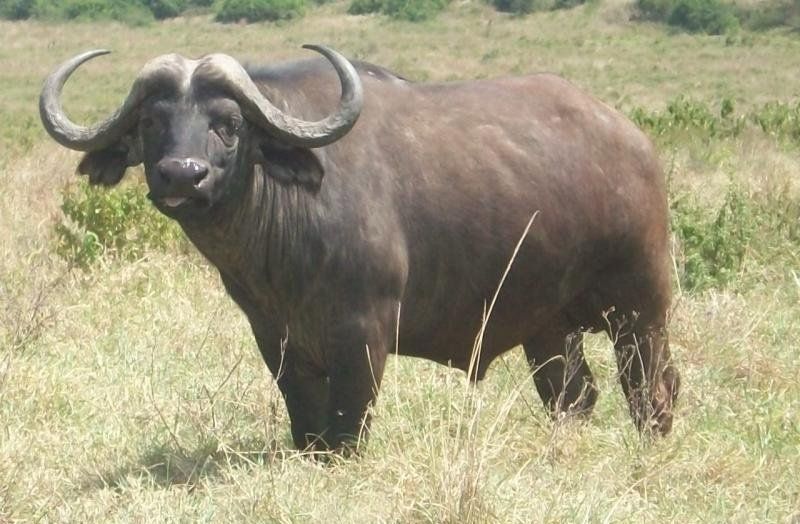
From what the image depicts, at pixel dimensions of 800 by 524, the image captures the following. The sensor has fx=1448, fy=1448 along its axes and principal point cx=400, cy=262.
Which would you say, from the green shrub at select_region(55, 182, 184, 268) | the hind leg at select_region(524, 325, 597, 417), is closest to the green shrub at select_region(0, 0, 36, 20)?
the green shrub at select_region(55, 182, 184, 268)

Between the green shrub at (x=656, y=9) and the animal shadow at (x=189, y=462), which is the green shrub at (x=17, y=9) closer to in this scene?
the green shrub at (x=656, y=9)

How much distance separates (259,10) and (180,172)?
6188 cm

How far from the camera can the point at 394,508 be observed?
431 cm

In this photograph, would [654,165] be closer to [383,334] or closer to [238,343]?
[383,334]

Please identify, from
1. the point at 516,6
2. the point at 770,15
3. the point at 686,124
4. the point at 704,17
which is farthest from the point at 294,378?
the point at 516,6

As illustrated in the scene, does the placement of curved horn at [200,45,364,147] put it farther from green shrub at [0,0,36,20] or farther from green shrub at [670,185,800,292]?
green shrub at [0,0,36,20]

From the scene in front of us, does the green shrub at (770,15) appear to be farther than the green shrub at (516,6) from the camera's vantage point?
No

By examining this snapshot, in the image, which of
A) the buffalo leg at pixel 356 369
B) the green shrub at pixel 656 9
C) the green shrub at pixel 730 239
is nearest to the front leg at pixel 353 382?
the buffalo leg at pixel 356 369

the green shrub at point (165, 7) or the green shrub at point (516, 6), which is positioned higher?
the green shrub at point (516, 6)

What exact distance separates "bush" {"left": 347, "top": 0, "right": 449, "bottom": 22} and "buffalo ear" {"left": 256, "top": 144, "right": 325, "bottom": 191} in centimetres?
5722

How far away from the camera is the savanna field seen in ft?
14.8

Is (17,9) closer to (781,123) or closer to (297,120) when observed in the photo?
(781,123)

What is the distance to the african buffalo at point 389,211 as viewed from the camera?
456 cm

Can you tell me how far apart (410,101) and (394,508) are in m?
1.58
